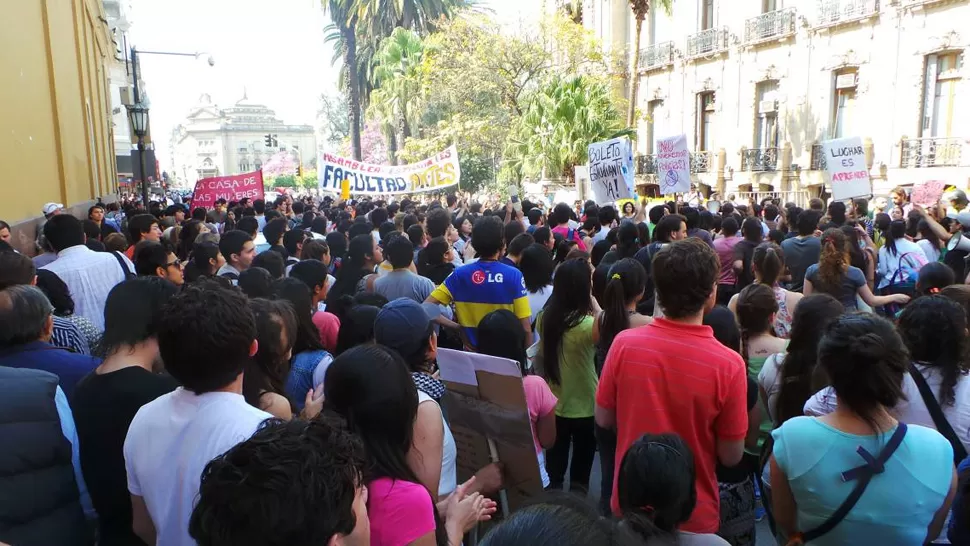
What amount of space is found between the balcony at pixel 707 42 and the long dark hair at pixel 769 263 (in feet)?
72.0

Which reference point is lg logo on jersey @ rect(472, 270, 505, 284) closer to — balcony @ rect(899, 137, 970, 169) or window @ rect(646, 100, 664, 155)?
balcony @ rect(899, 137, 970, 169)

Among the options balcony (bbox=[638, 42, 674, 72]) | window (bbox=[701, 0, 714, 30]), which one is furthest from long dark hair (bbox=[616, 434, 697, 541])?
balcony (bbox=[638, 42, 674, 72])

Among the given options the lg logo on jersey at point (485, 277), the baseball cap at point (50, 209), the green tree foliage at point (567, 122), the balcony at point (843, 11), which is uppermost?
the balcony at point (843, 11)

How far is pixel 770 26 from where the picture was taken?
2275 centimetres

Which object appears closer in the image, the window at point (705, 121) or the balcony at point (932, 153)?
the balcony at point (932, 153)

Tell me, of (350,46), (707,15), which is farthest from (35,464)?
(350,46)

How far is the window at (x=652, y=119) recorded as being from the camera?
28.8 meters

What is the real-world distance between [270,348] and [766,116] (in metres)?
23.9

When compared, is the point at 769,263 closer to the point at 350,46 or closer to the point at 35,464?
the point at 35,464

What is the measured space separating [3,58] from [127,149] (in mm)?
29081

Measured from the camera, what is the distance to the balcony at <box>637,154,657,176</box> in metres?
28.0

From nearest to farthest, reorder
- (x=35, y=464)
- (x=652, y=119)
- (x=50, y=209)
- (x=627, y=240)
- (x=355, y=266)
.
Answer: (x=35, y=464)
(x=355, y=266)
(x=627, y=240)
(x=50, y=209)
(x=652, y=119)

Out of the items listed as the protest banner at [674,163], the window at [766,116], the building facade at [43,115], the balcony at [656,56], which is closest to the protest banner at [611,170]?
the protest banner at [674,163]

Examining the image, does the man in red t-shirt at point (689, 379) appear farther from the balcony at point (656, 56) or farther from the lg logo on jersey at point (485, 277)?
the balcony at point (656, 56)
